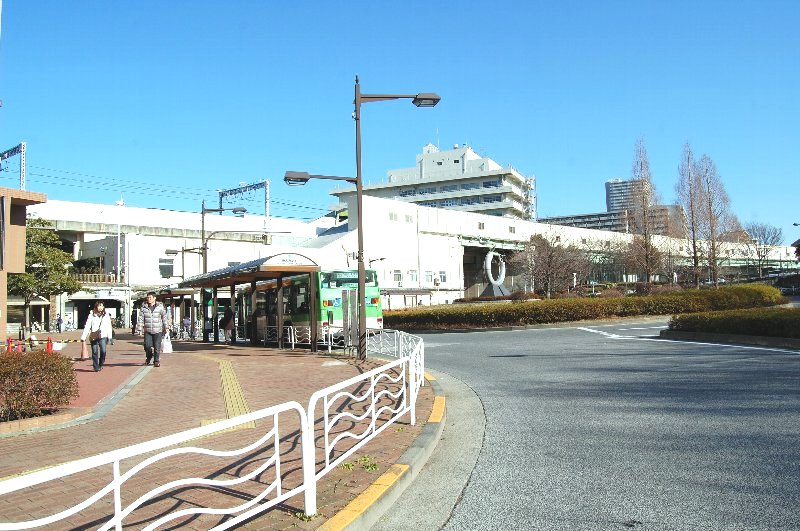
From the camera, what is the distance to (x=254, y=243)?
2776 inches

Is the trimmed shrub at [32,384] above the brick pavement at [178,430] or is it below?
above

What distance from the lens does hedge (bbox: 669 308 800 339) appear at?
15586 mm

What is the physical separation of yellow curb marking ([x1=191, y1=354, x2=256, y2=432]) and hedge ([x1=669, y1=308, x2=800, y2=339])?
521 inches

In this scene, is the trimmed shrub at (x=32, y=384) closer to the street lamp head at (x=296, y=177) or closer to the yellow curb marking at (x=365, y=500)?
the yellow curb marking at (x=365, y=500)

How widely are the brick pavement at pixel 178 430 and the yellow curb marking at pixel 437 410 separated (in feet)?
0.37

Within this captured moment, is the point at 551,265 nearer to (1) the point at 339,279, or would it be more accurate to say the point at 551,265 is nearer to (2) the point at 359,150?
(1) the point at 339,279

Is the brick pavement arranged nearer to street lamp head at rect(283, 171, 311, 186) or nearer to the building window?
street lamp head at rect(283, 171, 311, 186)

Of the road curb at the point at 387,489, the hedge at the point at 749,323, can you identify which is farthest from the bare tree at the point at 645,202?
the road curb at the point at 387,489

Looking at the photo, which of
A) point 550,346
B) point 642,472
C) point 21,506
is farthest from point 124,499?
point 550,346

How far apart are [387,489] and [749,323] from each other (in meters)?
15.2

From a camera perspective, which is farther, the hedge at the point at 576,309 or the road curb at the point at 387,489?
the hedge at the point at 576,309

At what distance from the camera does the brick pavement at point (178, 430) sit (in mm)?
4504

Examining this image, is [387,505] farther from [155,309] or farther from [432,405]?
[155,309]

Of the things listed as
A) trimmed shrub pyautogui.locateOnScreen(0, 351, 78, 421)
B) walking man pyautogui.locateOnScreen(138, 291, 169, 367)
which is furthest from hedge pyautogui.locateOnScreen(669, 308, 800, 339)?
trimmed shrub pyautogui.locateOnScreen(0, 351, 78, 421)
